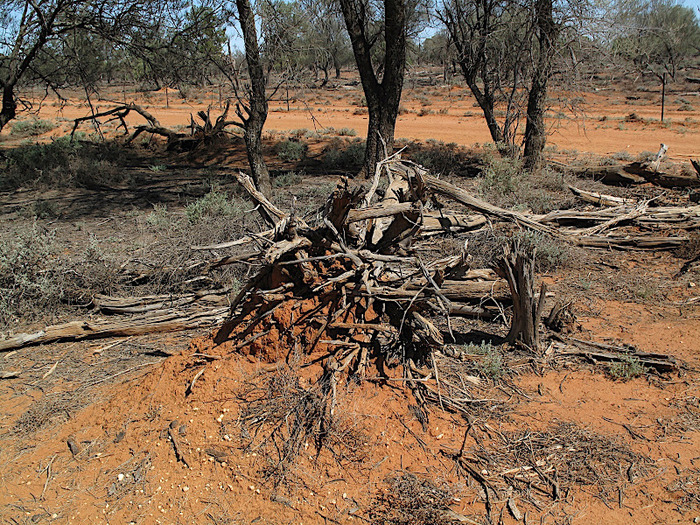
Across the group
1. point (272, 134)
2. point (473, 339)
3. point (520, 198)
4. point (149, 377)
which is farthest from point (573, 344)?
point (272, 134)

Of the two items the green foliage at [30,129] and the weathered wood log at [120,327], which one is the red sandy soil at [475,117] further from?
the weathered wood log at [120,327]

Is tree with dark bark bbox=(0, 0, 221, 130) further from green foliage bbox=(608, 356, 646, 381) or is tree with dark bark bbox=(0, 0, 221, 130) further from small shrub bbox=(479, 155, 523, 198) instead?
green foliage bbox=(608, 356, 646, 381)

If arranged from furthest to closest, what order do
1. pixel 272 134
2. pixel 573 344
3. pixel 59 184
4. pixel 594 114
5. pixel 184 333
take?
pixel 594 114, pixel 272 134, pixel 59 184, pixel 184 333, pixel 573 344

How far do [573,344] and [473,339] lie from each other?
82 cm

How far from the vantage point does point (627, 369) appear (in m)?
4.29

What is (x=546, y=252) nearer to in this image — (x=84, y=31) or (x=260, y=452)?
(x=260, y=452)

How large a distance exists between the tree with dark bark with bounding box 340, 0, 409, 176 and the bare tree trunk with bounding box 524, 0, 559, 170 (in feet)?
7.92

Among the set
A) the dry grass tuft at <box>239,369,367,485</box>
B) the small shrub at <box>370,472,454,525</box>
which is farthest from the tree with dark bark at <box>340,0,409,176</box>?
the small shrub at <box>370,472,454,525</box>

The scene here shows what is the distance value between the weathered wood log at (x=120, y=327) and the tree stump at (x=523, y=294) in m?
2.59

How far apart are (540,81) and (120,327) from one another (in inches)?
338

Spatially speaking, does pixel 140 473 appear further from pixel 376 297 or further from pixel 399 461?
pixel 376 297

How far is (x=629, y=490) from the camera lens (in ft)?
10.3

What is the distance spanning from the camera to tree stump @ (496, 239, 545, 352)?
4395mm

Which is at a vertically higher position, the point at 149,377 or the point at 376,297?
the point at 376,297
